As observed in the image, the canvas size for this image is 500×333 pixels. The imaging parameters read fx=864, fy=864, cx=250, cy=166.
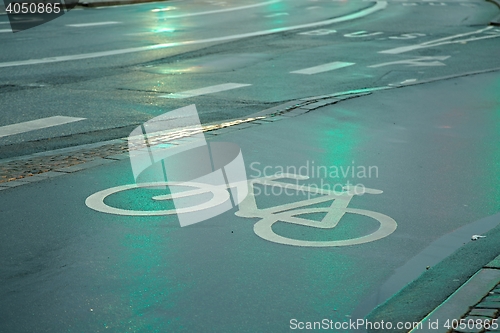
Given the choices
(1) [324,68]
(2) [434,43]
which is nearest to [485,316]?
(1) [324,68]

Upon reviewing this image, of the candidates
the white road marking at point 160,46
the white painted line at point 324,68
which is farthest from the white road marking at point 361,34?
the white painted line at point 324,68

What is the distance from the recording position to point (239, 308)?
200 inches

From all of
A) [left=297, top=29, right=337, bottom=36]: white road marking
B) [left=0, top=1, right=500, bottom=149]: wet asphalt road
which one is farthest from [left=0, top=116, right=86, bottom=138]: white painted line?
[left=297, top=29, right=337, bottom=36]: white road marking

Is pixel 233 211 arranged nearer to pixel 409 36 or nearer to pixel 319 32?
pixel 409 36

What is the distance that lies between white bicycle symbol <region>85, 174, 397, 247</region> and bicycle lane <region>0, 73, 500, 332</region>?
0.26ft

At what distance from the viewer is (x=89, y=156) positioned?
8945 mm

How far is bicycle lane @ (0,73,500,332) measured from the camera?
5059mm

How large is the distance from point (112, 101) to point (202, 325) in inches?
314

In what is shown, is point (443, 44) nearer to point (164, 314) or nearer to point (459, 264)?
point (459, 264)

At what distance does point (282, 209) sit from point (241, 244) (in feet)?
3.14

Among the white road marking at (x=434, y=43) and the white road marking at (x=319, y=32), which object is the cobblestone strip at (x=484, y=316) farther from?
the white road marking at (x=319, y=32)

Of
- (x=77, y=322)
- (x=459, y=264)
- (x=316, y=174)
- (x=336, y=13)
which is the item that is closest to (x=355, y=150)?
(x=316, y=174)

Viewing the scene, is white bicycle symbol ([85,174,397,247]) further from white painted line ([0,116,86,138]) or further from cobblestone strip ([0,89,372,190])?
white painted line ([0,116,86,138])

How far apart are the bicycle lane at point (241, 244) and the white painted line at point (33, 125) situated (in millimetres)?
2545
